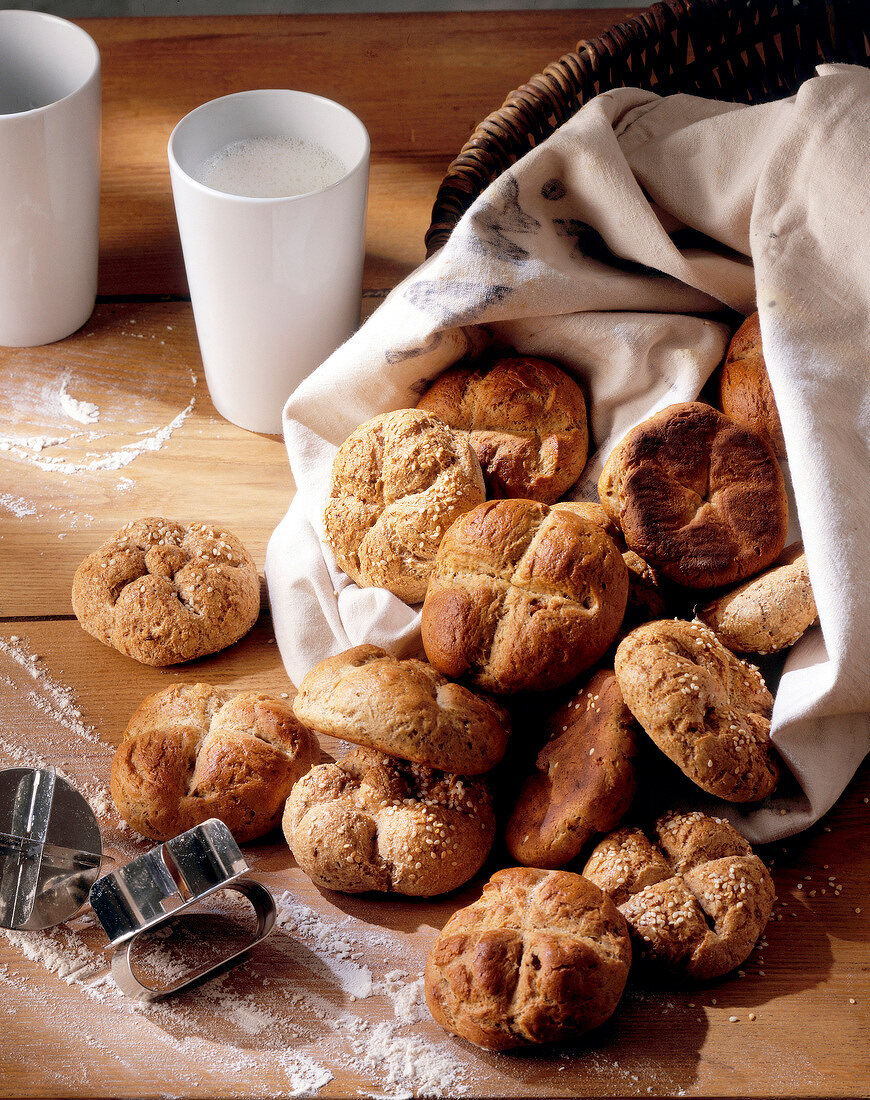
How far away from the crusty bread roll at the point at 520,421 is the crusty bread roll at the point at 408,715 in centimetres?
29

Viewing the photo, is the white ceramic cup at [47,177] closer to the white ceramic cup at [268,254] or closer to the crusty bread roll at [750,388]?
the white ceramic cup at [268,254]

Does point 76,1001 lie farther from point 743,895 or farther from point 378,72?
point 378,72

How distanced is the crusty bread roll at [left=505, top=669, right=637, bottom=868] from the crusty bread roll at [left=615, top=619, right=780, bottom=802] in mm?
33

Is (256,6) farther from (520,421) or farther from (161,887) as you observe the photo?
(161,887)

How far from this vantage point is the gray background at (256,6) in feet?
7.22

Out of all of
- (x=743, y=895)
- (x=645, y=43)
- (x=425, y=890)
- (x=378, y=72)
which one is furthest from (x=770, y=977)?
(x=378, y=72)

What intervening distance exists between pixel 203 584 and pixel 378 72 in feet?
3.76

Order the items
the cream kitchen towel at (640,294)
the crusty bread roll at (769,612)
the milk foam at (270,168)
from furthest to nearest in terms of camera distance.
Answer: the milk foam at (270,168)
the cream kitchen towel at (640,294)
the crusty bread roll at (769,612)

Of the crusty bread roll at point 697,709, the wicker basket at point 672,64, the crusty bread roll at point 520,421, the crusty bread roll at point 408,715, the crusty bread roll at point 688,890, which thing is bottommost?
the crusty bread roll at point 688,890

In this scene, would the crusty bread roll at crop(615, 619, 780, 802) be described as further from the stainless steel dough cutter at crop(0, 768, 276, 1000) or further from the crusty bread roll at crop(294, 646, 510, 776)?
the stainless steel dough cutter at crop(0, 768, 276, 1000)

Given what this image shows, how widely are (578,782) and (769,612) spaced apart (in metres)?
0.27

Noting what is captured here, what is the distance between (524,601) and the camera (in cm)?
110

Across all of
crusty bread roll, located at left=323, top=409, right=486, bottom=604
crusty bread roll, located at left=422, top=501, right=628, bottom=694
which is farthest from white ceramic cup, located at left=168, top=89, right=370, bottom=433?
crusty bread roll, located at left=422, top=501, right=628, bottom=694

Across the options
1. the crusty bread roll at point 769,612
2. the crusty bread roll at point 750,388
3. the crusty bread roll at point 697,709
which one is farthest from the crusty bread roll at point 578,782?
the crusty bread roll at point 750,388
